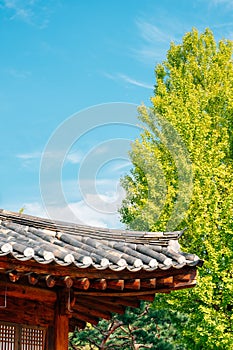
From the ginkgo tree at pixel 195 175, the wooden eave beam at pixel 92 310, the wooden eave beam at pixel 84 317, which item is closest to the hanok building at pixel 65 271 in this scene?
the wooden eave beam at pixel 92 310

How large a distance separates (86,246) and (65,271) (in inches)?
28.8

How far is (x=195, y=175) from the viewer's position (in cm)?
1870

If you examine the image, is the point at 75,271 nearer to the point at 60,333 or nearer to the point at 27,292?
the point at 27,292

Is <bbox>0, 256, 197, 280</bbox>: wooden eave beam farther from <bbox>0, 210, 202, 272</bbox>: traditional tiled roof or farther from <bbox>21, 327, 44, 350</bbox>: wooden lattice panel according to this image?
<bbox>21, 327, 44, 350</bbox>: wooden lattice panel

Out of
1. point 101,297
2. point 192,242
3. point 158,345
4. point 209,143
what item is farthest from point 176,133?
point 101,297

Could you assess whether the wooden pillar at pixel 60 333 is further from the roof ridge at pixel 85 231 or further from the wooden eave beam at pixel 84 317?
the wooden eave beam at pixel 84 317

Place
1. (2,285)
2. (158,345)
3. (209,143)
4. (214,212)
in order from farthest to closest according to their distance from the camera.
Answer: (158,345) → (209,143) → (214,212) → (2,285)

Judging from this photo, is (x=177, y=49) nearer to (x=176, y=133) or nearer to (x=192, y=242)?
(x=176, y=133)

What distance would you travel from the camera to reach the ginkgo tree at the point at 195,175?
17156mm

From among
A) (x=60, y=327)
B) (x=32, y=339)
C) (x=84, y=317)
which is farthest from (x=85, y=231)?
(x=84, y=317)

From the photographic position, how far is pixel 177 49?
2217 cm

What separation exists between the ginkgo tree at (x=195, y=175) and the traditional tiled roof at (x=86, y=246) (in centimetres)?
1056

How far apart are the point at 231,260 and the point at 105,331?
34.1 ft

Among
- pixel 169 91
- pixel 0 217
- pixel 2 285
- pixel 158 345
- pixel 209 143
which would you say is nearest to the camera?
pixel 2 285
